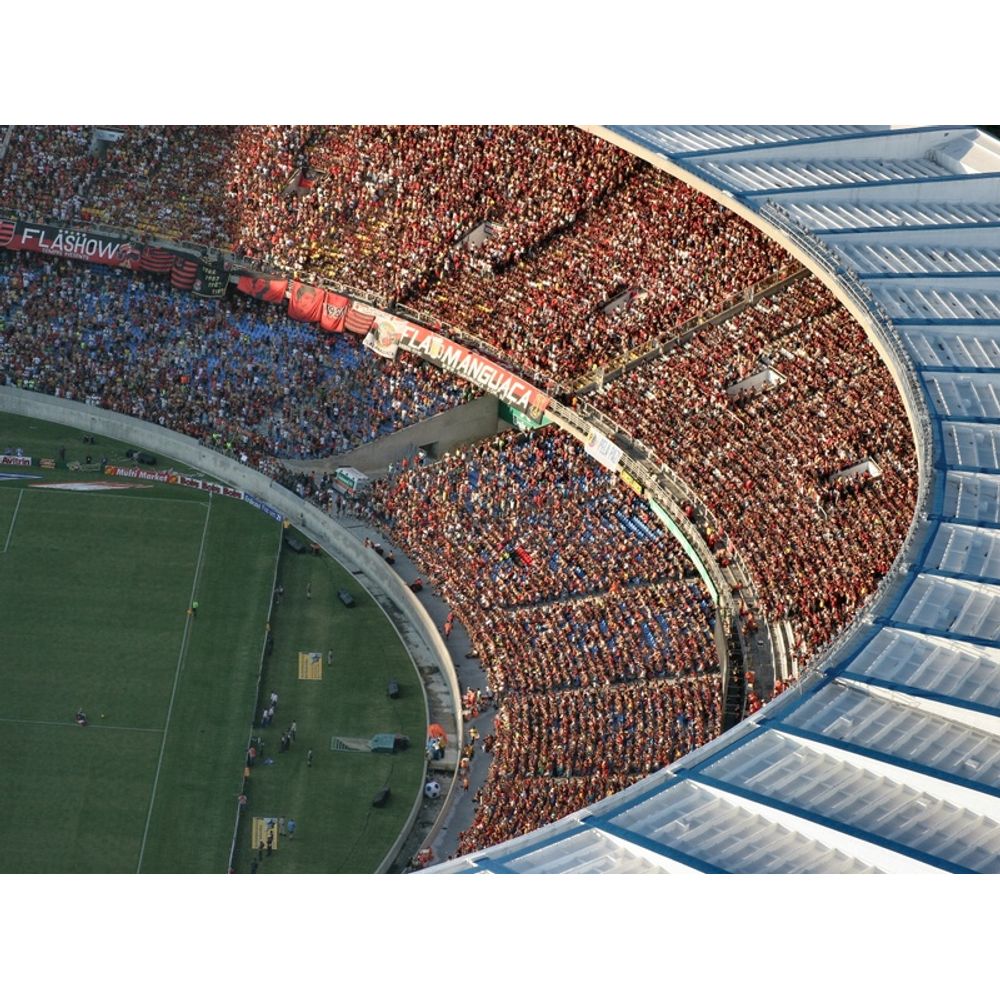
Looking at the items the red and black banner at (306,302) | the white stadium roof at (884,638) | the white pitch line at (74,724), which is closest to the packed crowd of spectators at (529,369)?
the red and black banner at (306,302)

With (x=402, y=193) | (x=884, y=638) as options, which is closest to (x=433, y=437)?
(x=402, y=193)

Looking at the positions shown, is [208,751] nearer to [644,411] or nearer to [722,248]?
[644,411]

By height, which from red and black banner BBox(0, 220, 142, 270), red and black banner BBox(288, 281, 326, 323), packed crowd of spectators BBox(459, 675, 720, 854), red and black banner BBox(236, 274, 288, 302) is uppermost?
red and black banner BBox(0, 220, 142, 270)

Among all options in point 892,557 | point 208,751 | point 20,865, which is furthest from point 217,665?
point 892,557

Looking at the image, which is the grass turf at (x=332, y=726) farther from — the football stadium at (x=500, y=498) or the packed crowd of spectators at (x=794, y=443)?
the packed crowd of spectators at (x=794, y=443)

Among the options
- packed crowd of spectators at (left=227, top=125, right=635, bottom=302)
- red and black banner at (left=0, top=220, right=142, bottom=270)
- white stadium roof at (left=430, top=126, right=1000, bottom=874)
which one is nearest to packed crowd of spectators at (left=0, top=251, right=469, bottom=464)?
red and black banner at (left=0, top=220, right=142, bottom=270)

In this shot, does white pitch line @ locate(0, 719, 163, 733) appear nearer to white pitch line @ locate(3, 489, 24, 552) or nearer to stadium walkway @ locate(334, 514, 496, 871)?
stadium walkway @ locate(334, 514, 496, 871)

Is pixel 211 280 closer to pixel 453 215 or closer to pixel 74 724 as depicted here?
pixel 453 215
